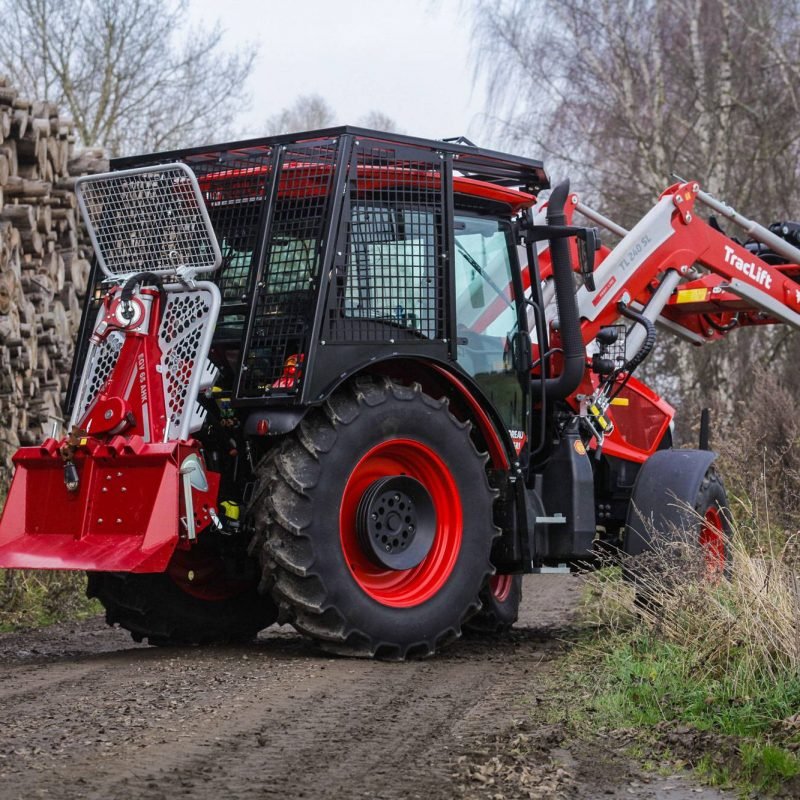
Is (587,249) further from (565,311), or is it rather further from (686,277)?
(686,277)

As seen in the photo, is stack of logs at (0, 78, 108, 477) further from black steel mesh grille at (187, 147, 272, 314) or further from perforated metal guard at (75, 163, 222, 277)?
black steel mesh grille at (187, 147, 272, 314)

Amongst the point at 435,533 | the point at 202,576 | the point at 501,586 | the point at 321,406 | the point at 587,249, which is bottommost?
the point at 501,586

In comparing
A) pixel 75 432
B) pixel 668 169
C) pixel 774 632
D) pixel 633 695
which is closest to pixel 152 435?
pixel 75 432

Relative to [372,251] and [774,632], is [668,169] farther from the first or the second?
[774,632]

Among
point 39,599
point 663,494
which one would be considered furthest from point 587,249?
point 39,599

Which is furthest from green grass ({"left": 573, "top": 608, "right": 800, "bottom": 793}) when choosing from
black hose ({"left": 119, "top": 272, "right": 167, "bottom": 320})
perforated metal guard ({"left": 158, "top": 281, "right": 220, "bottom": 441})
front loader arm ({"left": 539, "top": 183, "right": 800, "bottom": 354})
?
front loader arm ({"left": 539, "top": 183, "right": 800, "bottom": 354})

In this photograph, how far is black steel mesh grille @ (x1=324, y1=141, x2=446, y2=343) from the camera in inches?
263

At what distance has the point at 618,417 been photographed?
8.75 metres

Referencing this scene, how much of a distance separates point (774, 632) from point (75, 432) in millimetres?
3357

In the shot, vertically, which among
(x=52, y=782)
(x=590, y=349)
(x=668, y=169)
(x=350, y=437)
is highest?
(x=668, y=169)

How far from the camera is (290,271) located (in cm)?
673

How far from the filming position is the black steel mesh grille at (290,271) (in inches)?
258

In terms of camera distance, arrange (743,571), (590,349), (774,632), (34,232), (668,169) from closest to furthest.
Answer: (774,632), (743,571), (590,349), (34,232), (668,169)

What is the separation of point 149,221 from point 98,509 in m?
1.53
